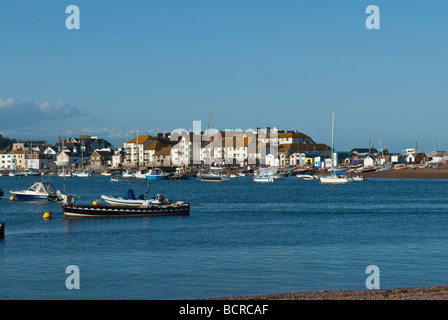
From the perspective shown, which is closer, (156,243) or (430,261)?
(430,261)

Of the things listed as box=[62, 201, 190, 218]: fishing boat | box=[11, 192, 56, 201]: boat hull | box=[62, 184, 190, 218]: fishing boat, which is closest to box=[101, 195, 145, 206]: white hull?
box=[62, 184, 190, 218]: fishing boat

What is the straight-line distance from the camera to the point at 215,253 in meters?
32.8

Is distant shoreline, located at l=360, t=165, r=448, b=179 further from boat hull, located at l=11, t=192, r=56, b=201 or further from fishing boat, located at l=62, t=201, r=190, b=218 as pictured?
fishing boat, located at l=62, t=201, r=190, b=218

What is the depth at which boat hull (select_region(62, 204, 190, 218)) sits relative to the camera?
51938 mm

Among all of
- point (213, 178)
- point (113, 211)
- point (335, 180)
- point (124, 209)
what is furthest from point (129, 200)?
point (213, 178)

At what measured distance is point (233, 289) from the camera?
2372cm

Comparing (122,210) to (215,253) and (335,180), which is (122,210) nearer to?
(215,253)

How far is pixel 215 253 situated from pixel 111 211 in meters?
21.4
